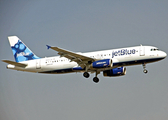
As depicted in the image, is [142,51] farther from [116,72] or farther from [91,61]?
[91,61]

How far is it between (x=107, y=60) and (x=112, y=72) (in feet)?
21.3

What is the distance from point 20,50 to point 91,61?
50.0ft

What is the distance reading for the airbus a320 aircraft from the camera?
132 feet

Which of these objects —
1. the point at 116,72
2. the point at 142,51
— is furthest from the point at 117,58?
the point at 116,72

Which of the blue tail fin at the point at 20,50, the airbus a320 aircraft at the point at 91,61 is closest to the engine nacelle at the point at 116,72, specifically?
the airbus a320 aircraft at the point at 91,61

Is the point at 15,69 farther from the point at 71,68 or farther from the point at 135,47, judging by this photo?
the point at 135,47

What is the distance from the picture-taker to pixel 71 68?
43969 mm

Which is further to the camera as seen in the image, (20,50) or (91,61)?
(20,50)

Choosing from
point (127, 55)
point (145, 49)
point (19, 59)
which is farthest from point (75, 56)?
point (19, 59)

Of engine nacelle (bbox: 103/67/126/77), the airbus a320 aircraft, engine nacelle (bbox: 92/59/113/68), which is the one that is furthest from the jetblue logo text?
engine nacelle (bbox: 103/67/126/77)

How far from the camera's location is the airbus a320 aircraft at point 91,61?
40312 mm

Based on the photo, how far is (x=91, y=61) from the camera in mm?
42125

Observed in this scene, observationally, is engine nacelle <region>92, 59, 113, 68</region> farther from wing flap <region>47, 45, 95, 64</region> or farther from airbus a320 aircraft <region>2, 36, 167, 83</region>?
wing flap <region>47, 45, 95, 64</region>

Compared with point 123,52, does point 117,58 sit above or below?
below
